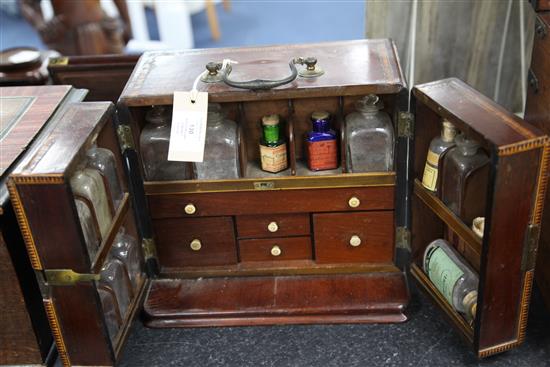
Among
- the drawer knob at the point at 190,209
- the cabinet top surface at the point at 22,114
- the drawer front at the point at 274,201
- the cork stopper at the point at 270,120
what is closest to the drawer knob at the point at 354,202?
the drawer front at the point at 274,201

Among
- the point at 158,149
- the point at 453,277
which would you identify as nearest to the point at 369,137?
the point at 453,277

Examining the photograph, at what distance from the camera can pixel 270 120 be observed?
133cm

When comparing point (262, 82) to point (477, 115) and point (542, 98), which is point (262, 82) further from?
point (542, 98)

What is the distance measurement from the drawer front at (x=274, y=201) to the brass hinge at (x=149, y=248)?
7 centimetres

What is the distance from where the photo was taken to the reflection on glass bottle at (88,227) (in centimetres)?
114

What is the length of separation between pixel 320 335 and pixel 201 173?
0.39 m

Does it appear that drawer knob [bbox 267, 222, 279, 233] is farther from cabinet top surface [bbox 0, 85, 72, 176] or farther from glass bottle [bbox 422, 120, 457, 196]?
cabinet top surface [bbox 0, 85, 72, 176]

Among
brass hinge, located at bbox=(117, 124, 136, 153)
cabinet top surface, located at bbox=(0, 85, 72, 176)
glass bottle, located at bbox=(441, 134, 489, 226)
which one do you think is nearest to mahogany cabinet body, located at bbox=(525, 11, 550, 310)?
glass bottle, located at bbox=(441, 134, 489, 226)

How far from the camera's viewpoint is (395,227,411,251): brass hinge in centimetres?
139

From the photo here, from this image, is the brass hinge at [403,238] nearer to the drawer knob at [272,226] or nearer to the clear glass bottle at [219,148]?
the drawer knob at [272,226]

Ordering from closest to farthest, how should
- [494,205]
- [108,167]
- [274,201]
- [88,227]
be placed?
[494,205]
[88,227]
[108,167]
[274,201]

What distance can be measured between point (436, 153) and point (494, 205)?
21cm

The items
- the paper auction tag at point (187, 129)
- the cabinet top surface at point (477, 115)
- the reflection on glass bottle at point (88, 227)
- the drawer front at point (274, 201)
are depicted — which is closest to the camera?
the cabinet top surface at point (477, 115)

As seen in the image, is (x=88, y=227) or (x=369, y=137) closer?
(x=88, y=227)
